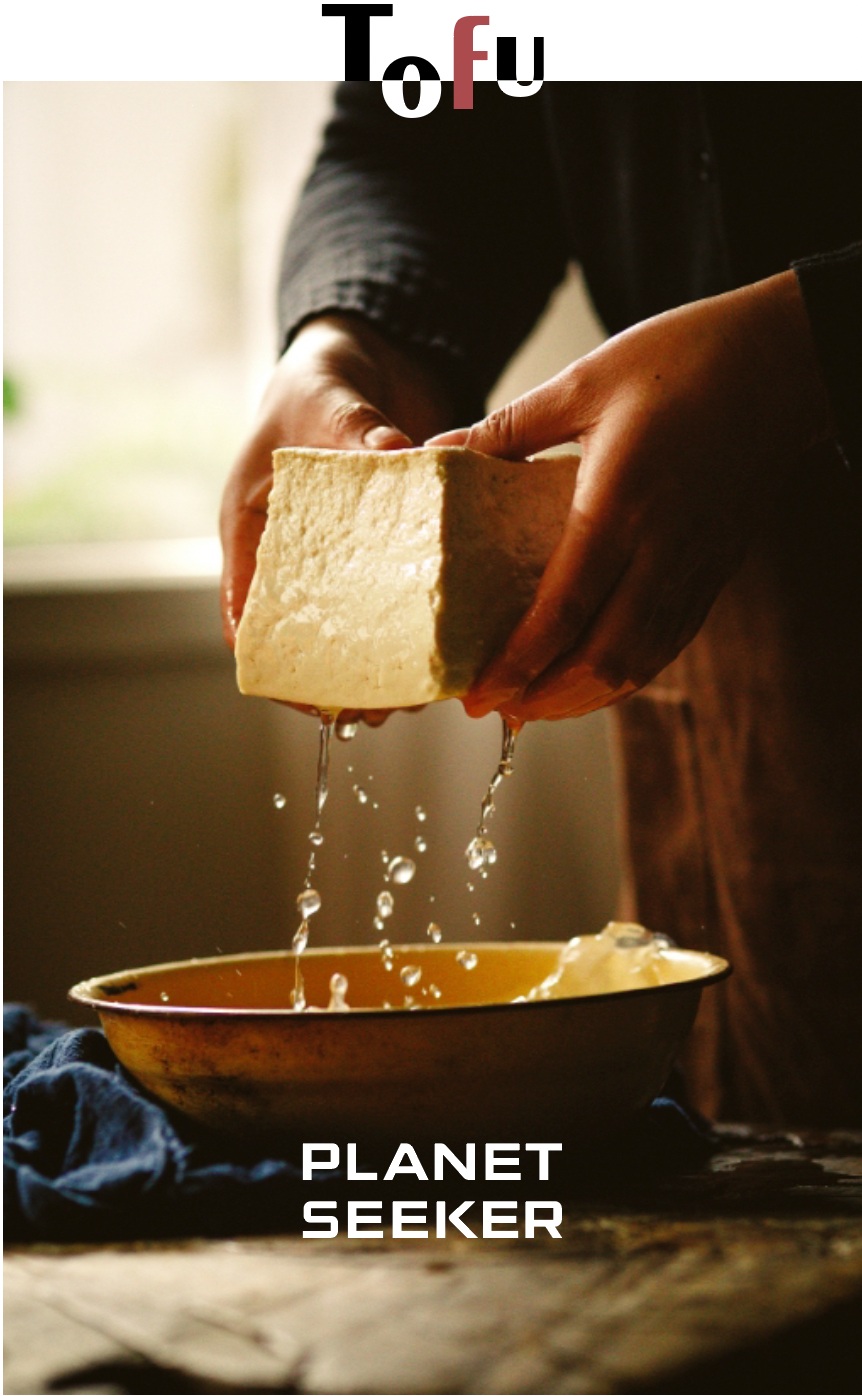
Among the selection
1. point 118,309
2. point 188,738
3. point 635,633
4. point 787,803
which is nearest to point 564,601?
point 635,633

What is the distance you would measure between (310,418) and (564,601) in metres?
0.30

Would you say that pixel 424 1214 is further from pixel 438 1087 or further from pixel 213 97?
pixel 213 97

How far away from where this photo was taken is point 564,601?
696 mm

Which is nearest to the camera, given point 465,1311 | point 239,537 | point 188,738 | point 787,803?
point 465,1311

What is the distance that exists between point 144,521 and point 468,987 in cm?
138

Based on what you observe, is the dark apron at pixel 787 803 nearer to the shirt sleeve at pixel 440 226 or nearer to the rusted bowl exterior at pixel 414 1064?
the shirt sleeve at pixel 440 226

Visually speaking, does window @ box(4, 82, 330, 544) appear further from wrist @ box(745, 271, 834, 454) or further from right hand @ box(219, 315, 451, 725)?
wrist @ box(745, 271, 834, 454)

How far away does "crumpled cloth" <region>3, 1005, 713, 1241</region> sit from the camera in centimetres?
56

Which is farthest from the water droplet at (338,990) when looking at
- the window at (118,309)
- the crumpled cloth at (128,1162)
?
the window at (118,309)

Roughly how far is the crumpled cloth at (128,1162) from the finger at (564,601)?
241 millimetres

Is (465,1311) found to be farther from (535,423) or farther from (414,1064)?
(535,423)

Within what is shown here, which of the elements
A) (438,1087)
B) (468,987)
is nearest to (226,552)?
(468,987)

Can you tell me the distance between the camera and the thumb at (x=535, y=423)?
0.72 meters

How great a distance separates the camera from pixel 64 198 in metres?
2.05
